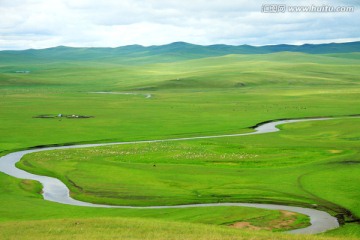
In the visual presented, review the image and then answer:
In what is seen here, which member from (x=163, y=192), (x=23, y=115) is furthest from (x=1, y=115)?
(x=163, y=192)

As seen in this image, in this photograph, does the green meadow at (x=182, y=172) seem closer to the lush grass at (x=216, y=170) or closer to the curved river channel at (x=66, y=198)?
the lush grass at (x=216, y=170)

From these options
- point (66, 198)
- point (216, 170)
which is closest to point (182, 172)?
point (216, 170)

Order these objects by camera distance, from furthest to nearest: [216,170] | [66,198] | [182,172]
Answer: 1. [216,170]
2. [182,172]
3. [66,198]

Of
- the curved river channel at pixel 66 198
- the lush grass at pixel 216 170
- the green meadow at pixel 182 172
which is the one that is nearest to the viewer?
the green meadow at pixel 182 172

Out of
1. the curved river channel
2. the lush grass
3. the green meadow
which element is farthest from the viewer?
the lush grass

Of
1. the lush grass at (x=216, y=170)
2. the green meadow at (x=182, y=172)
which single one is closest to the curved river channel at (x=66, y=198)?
the green meadow at (x=182, y=172)

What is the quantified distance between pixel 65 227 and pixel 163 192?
15.8 meters

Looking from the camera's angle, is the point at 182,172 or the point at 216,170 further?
the point at 216,170

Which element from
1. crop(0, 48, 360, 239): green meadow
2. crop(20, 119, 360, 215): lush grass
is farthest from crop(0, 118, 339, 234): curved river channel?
crop(20, 119, 360, 215): lush grass

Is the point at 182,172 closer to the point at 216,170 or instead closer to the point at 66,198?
the point at 216,170

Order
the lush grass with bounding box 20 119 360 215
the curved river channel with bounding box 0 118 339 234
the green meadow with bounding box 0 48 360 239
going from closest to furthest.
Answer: the green meadow with bounding box 0 48 360 239
the curved river channel with bounding box 0 118 339 234
the lush grass with bounding box 20 119 360 215

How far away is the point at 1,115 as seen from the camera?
4375 inches

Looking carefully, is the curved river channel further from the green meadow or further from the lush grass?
the lush grass

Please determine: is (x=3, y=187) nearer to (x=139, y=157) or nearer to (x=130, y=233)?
(x=139, y=157)
